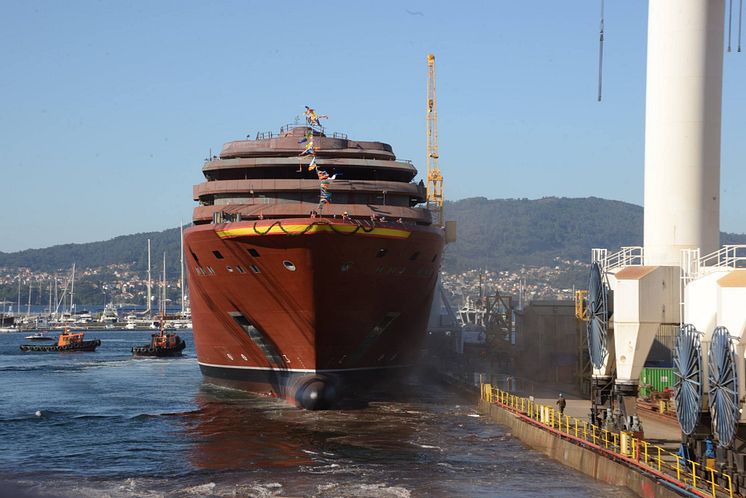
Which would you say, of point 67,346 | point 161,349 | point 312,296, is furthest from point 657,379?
point 67,346

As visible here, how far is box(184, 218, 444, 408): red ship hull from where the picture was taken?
46.7 metres

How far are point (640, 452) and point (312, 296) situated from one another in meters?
→ 19.7

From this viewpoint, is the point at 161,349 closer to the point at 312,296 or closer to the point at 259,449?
the point at 312,296

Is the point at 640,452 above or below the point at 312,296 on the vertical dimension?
below

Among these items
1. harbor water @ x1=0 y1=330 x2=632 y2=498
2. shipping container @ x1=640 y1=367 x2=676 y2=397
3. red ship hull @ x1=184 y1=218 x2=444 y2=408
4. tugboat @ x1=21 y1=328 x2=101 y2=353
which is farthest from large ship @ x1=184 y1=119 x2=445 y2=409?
tugboat @ x1=21 y1=328 x2=101 y2=353

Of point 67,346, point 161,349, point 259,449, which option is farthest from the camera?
point 67,346

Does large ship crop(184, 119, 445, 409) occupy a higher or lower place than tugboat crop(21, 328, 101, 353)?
higher

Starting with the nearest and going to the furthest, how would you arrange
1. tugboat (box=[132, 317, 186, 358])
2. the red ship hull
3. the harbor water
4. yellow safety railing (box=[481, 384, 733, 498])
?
yellow safety railing (box=[481, 384, 733, 498]) → the harbor water → the red ship hull → tugboat (box=[132, 317, 186, 358])

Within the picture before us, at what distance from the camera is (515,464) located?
3578 centimetres

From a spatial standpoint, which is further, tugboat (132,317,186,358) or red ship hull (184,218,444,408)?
tugboat (132,317,186,358)

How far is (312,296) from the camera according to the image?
46938 millimetres

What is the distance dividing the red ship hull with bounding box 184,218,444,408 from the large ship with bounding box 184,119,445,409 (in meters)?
0.06

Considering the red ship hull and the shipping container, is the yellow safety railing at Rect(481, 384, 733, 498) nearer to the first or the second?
the shipping container

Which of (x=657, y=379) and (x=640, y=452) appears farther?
(x=657, y=379)
